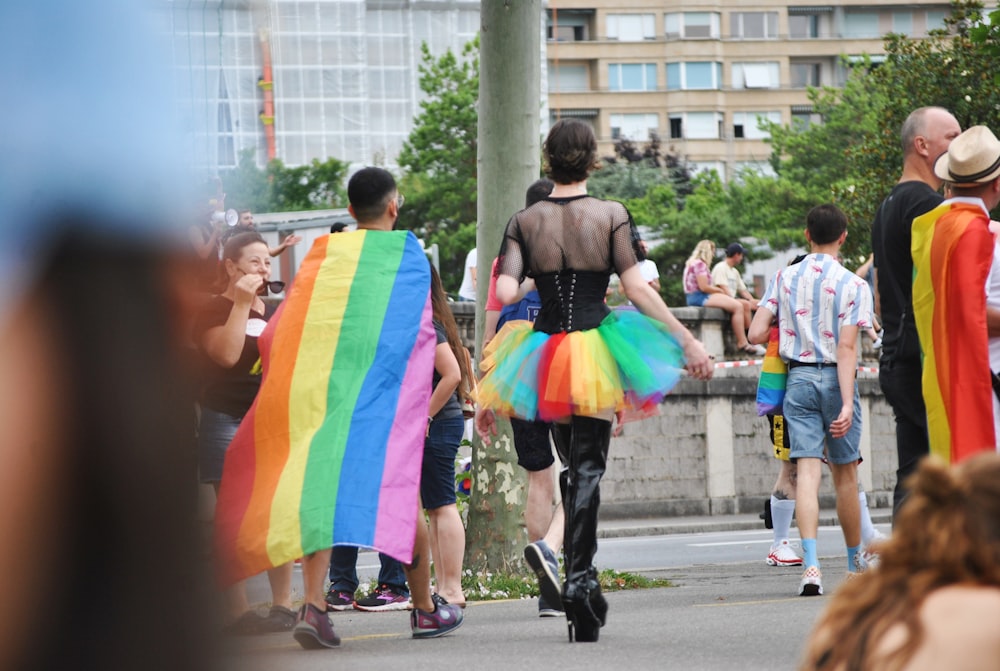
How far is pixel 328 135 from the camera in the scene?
94.3 meters

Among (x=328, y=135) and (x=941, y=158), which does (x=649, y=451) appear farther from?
(x=328, y=135)

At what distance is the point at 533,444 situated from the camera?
27.8ft

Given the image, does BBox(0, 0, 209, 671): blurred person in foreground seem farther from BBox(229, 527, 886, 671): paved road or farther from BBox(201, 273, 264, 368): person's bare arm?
BBox(201, 273, 264, 368): person's bare arm

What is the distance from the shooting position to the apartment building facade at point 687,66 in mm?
107125

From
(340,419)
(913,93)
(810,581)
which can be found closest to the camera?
(340,419)

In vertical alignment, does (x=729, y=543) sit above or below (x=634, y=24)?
below

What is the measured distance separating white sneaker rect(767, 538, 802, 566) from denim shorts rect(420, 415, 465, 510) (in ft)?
12.8

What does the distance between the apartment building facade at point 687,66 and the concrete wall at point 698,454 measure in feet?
276

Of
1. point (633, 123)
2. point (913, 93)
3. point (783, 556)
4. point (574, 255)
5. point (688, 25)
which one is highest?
point (688, 25)

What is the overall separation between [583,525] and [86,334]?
15.2 ft

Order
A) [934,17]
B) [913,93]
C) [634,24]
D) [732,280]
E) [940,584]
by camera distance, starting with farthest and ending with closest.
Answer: [934,17] < [634,24] < [913,93] < [732,280] < [940,584]

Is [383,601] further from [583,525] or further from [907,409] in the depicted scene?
[907,409]

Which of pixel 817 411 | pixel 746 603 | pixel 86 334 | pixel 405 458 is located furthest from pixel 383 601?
pixel 86 334

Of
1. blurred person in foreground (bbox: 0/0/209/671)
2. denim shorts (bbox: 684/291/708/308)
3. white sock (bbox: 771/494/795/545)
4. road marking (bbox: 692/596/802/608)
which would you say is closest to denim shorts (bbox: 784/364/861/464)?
road marking (bbox: 692/596/802/608)
